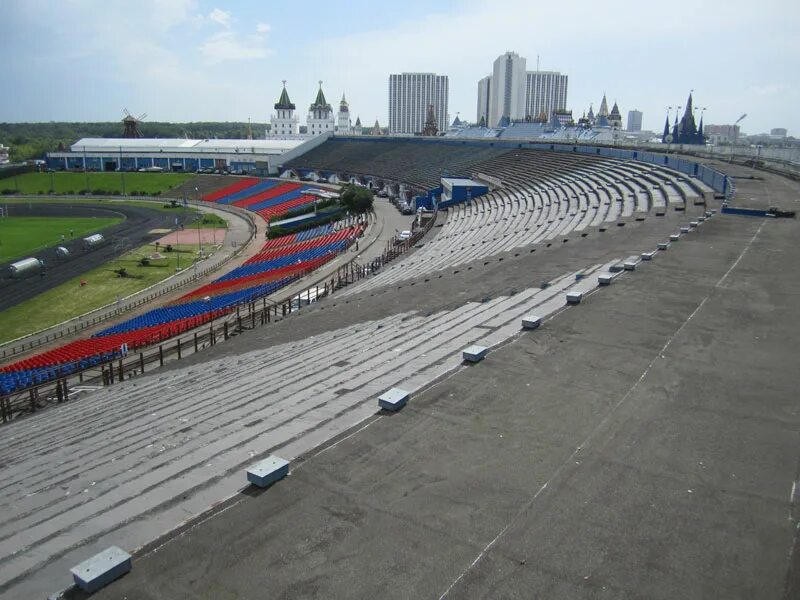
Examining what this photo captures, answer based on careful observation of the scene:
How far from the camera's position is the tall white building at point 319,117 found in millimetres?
149375

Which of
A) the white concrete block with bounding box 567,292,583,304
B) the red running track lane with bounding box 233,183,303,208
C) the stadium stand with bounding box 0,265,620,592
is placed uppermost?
the white concrete block with bounding box 567,292,583,304

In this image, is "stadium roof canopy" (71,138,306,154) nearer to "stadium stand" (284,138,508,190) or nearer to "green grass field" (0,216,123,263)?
"stadium stand" (284,138,508,190)

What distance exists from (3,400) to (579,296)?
16850 millimetres

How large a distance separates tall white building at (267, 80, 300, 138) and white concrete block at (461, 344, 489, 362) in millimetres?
144493

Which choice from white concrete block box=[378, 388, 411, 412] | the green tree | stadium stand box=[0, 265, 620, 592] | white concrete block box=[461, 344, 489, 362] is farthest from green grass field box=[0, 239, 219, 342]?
white concrete block box=[378, 388, 411, 412]

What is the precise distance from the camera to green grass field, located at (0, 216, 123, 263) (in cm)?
5784

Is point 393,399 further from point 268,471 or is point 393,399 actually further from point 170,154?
point 170,154

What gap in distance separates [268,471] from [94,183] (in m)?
115

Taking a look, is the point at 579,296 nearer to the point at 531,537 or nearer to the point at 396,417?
the point at 396,417

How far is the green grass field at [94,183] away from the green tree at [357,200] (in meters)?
45.7

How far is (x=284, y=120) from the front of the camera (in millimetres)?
149375

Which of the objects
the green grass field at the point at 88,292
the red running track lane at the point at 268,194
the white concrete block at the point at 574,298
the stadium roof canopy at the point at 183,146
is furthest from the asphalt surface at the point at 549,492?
the stadium roof canopy at the point at 183,146

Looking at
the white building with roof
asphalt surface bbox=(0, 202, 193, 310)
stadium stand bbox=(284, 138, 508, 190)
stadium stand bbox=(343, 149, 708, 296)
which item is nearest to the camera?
stadium stand bbox=(343, 149, 708, 296)

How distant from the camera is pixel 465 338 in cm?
1134
